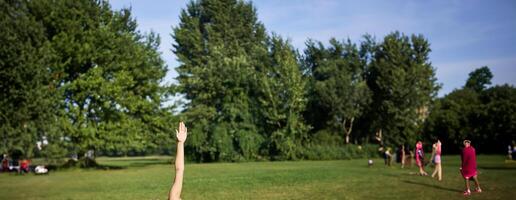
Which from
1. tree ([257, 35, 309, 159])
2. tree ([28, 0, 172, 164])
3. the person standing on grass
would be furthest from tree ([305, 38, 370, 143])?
the person standing on grass

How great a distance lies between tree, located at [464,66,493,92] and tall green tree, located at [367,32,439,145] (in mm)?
45034

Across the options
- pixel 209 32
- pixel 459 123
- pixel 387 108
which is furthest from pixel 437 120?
pixel 209 32

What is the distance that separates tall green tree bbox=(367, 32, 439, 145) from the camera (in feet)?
220

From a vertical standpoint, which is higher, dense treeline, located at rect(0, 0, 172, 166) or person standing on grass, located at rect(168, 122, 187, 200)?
dense treeline, located at rect(0, 0, 172, 166)

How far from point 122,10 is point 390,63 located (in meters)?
39.3

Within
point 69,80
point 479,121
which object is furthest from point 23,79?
point 479,121

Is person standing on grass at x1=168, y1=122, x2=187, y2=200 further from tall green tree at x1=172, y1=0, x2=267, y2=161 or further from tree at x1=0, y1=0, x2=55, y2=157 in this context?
tall green tree at x1=172, y1=0, x2=267, y2=161

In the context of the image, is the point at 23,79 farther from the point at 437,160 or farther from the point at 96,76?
the point at 437,160

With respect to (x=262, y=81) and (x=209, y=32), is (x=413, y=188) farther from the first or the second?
(x=209, y=32)

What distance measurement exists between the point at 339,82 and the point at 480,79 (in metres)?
61.2

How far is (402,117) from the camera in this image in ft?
218

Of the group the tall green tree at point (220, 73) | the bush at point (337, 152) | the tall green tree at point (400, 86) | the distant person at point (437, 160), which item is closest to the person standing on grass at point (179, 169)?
the distant person at point (437, 160)

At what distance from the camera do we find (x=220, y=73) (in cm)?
6294

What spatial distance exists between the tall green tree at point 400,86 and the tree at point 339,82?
2.69 meters
